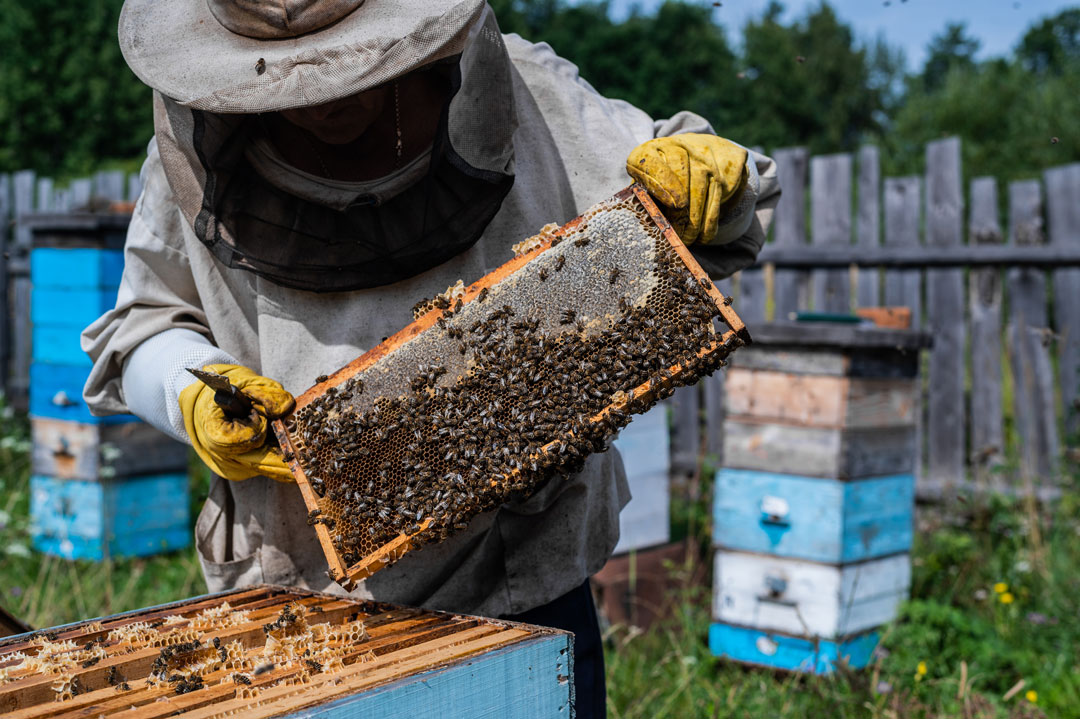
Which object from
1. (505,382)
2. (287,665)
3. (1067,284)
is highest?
(1067,284)

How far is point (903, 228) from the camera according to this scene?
6.46 meters

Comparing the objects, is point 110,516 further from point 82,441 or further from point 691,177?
point 691,177

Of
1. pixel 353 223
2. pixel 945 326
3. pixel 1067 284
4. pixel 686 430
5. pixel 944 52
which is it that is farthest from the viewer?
pixel 944 52

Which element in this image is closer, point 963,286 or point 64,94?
point 963,286

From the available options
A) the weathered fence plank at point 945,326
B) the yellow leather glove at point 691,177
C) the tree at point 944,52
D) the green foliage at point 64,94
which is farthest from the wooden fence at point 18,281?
the tree at point 944,52

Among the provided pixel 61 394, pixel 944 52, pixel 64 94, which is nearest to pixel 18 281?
pixel 61 394

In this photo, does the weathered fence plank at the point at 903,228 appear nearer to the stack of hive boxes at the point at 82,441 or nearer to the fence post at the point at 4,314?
the stack of hive boxes at the point at 82,441

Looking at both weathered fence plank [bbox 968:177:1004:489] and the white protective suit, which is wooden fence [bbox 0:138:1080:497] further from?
the white protective suit

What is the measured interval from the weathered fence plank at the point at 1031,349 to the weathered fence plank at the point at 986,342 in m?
0.10

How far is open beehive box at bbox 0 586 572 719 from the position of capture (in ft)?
4.77

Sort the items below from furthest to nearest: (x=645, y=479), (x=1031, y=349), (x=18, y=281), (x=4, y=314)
Result: (x=4, y=314) → (x=18, y=281) → (x=1031, y=349) → (x=645, y=479)

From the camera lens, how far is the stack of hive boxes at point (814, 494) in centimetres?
446

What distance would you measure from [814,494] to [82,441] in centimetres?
441

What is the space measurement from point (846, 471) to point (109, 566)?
164 inches
